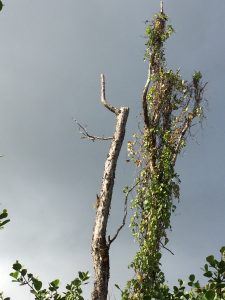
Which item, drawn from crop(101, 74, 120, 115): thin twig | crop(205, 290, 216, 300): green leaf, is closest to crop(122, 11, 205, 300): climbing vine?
crop(101, 74, 120, 115): thin twig

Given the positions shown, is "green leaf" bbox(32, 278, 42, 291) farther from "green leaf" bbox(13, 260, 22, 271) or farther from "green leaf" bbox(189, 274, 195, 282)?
"green leaf" bbox(189, 274, 195, 282)

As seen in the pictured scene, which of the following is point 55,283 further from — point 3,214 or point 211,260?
point 211,260

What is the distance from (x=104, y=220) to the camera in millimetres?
9852

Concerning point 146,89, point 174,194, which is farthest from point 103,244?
point 146,89

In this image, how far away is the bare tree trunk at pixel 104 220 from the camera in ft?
30.5

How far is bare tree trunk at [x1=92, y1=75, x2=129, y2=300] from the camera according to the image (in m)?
9.30

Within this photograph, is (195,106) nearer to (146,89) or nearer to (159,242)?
(146,89)

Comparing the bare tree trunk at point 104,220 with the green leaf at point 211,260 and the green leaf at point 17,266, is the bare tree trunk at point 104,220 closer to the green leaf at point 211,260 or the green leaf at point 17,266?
the green leaf at point 17,266

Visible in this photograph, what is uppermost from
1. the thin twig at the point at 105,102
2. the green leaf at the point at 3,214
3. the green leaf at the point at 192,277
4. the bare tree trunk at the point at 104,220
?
the thin twig at the point at 105,102

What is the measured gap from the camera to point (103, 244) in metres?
9.62

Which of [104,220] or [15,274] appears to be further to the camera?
[104,220]

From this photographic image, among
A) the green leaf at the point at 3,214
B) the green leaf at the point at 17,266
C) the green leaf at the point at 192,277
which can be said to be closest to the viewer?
the green leaf at the point at 3,214

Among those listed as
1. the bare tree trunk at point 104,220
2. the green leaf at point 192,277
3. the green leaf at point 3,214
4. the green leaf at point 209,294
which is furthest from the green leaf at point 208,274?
the bare tree trunk at point 104,220

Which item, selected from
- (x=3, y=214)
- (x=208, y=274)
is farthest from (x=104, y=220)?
(x=3, y=214)
